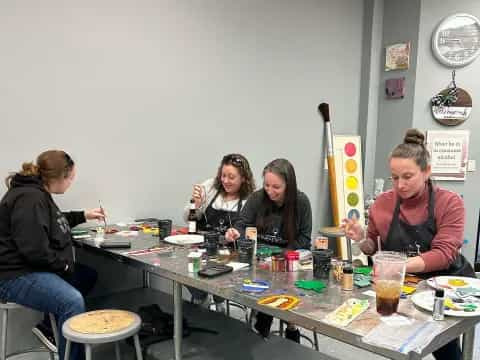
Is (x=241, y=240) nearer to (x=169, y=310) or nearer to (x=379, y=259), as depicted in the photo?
(x=379, y=259)

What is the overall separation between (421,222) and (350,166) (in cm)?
262

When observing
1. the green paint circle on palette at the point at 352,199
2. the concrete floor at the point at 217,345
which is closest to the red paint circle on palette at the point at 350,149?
the green paint circle on palette at the point at 352,199

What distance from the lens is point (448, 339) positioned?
129 centimetres

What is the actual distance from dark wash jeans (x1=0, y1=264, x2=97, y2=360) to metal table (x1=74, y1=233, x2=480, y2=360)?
0.98 feet

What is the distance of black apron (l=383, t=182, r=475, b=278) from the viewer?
5.99 ft

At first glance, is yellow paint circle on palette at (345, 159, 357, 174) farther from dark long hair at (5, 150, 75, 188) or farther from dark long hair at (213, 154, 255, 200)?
dark long hair at (5, 150, 75, 188)

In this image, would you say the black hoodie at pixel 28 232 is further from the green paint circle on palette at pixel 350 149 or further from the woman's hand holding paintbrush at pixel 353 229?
the green paint circle on palette at pixel 350 149

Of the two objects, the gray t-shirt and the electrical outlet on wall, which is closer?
the gray t-shirt

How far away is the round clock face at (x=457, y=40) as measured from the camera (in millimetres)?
4031

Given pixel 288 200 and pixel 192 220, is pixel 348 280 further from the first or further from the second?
pixel 192 220

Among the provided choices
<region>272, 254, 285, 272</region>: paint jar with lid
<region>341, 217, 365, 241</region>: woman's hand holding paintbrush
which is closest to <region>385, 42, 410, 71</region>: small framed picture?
<region>341, 217, 365, 241</region>: woman's hand holding paintbrush

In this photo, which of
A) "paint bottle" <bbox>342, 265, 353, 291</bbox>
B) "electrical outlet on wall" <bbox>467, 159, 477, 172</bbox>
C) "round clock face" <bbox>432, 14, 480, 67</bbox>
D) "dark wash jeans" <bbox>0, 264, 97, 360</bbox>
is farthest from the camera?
"electrical outlet on wall" <bbox>467, 159, 477, 172</bbox>

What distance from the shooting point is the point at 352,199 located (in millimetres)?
4383

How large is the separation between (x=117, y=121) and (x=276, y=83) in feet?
5.16
